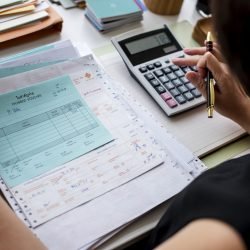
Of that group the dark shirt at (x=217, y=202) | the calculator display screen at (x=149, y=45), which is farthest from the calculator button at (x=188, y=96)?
the dark shirt at (x=217, y=202)

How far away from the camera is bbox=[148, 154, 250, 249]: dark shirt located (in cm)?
44

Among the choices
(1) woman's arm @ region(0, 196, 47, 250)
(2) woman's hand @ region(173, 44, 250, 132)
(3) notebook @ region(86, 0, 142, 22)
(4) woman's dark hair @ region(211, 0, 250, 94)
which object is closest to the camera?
(4) woman's dark hair @ region(211, 0, 250, 94)

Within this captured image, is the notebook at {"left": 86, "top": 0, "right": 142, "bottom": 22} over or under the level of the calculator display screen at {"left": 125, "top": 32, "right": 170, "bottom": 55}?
over

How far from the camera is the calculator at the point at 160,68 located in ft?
2.54

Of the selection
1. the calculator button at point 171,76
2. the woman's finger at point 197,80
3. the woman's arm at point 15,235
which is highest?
the woman's finger at point 197,80

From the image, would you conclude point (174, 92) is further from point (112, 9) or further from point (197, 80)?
point (112, 9)

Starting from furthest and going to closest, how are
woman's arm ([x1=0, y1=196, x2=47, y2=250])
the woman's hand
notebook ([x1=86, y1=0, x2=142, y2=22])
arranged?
notebook ([x1=86, y1=0, x2=142, y2=22]), the woman's hand, woman's arm ([x1=0, y1=196, x2=47, y2=250])

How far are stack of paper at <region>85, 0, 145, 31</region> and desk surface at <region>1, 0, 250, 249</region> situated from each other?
0.6 inches

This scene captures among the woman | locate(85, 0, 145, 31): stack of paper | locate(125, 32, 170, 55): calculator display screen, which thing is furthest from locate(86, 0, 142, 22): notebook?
the woman

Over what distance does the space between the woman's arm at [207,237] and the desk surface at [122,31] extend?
0.38 ft

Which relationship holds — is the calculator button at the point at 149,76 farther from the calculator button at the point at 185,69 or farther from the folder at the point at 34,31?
the folder at the point at 34,31

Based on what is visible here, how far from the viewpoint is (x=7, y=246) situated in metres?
0.51

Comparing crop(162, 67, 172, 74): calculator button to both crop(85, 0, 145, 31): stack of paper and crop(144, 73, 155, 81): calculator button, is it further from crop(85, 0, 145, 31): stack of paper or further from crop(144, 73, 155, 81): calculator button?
crop(85, 0, 145, 31): stack of paper

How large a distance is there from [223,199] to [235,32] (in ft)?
0.67
